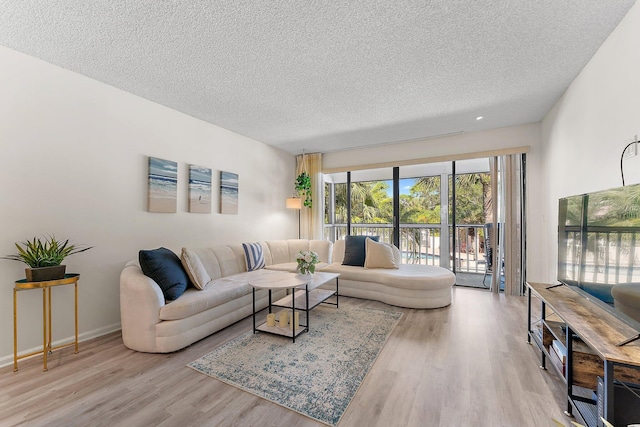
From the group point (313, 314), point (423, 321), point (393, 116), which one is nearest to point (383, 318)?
point (423, 321)

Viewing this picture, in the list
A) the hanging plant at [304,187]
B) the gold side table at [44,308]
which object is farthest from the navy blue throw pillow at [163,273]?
the hanging plant at [304,187]

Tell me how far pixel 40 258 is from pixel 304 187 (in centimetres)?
376

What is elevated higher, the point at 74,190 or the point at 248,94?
the point at 248,94

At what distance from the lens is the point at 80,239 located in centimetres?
257

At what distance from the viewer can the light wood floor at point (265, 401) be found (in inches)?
61.3

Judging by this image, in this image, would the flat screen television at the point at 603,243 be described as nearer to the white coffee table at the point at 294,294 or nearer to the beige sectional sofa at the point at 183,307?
the white coffee table at the point at 294,294

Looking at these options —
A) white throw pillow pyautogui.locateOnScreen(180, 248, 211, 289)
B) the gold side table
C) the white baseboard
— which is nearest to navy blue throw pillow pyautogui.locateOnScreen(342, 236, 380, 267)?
white throw pillow pyautogui.locateOnScreen(180, 248, 211, 289)

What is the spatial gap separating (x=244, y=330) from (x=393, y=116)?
3.21 m

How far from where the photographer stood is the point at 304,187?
5242mm

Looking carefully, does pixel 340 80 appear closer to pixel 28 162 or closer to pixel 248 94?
pixel 248 94

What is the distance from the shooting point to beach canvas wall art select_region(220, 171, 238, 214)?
400 cm

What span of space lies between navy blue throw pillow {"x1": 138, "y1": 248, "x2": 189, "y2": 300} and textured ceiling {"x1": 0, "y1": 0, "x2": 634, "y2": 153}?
175 cm

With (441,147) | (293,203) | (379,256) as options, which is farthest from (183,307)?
(441,147)

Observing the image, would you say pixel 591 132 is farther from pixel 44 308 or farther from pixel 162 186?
pixel 44 308
